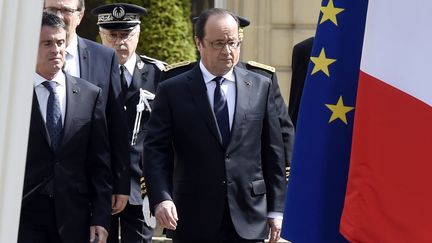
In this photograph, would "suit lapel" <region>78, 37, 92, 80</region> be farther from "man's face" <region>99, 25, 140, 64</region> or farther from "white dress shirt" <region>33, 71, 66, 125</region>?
"man's face" <region>99, 25, 140, 64</region>

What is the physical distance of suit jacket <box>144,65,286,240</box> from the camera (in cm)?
645

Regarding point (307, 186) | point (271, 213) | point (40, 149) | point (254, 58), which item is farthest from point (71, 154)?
point (254, 58)

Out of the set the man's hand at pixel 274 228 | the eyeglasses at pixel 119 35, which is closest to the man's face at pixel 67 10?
the eyeglasses at pixel 119 35

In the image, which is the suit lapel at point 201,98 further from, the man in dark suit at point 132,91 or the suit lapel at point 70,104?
the man in dark suit at point 132,91

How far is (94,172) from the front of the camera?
6.21 metres

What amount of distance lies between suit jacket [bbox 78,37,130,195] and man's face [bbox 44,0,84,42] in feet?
0.37

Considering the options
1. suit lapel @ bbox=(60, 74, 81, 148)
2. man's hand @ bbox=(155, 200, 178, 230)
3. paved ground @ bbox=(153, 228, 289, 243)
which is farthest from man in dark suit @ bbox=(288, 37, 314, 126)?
paved ground @ bbox=(153, 228, 289, 243)

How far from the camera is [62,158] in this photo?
238 inches

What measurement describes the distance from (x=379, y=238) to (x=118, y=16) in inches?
185

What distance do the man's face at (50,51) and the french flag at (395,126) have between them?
7.85 feet

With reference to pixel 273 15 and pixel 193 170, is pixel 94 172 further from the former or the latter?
pixel 273 15

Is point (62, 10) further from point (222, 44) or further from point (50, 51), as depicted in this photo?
point (222, 44)

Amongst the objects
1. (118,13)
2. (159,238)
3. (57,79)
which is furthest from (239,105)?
(159,238)

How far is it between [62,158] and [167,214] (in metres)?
0.62
